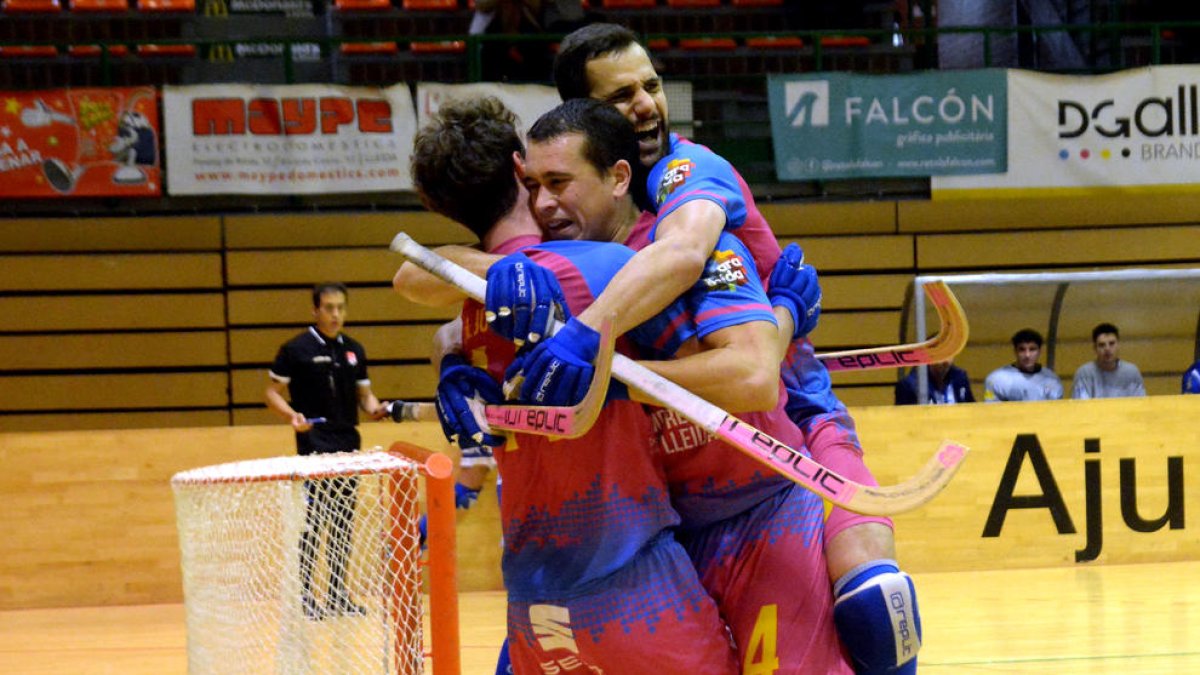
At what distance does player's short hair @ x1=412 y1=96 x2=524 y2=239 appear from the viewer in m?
2.67

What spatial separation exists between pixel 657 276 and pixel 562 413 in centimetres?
31

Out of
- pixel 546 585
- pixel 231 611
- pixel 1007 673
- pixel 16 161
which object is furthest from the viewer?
pixel 16 161

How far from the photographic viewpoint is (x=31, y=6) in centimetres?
1355

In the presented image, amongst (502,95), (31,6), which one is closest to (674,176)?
(502,95)

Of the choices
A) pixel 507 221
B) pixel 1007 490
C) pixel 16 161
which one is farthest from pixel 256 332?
Answer: pixel 507 221

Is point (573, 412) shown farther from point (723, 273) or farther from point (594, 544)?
point (723, 273)

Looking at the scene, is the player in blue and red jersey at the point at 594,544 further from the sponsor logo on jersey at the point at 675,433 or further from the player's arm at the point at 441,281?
the player's arm at the point at 441,281

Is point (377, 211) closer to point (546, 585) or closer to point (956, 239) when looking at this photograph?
point (956, 239)

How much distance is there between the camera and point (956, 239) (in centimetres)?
1335

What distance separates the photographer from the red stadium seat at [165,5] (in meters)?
13.6

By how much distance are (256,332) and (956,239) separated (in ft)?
21.9

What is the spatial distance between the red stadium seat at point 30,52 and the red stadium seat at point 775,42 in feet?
21.4

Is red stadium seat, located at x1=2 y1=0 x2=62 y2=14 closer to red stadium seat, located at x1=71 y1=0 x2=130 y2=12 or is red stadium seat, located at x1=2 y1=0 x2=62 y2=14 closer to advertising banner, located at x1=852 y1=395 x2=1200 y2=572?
red stadium seat, located at x1=71 y1=0 x2=130 y2=12

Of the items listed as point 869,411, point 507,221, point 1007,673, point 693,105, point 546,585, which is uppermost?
point 693,105
